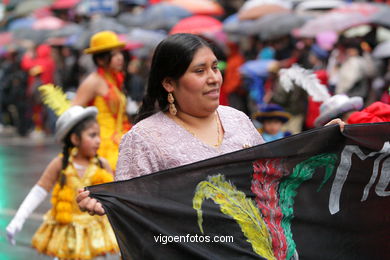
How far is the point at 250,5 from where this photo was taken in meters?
14.6

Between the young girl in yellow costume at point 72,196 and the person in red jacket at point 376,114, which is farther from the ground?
the person in red jacket at point 376,114

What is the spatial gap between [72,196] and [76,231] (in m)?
0.27

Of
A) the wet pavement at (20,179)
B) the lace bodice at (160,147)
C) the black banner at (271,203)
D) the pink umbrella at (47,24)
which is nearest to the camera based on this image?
the black banner at (271,203)

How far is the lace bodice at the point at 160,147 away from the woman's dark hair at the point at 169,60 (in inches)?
4.6

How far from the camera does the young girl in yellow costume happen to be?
5.71 metres

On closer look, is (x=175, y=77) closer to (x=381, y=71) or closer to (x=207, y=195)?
(x=207, y=195)

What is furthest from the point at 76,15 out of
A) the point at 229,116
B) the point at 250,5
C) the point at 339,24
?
the point at 229,116

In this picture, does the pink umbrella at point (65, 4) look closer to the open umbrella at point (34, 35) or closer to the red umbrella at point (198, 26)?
the open umbrella at point (34, 35)

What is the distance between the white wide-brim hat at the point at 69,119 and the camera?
592cm

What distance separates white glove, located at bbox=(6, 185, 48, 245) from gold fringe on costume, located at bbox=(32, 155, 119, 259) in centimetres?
18

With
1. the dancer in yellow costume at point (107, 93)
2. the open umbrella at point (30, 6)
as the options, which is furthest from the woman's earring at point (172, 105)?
the open umbrella at point (30, 6)

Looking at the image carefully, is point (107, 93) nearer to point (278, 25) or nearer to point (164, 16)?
point (278, 25)

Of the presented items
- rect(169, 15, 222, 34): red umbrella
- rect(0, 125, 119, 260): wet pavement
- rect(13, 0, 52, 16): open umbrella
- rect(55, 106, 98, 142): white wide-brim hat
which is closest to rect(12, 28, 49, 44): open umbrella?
rect(0, 125, 119, 260): wet pavement

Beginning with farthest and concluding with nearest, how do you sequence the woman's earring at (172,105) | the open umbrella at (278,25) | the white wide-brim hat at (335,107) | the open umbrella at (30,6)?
the open umbrella at (30,6)
the open umbrella at (278,25)
the white wide-brim hat at (335,107)
the woman's earring at (172,105)
